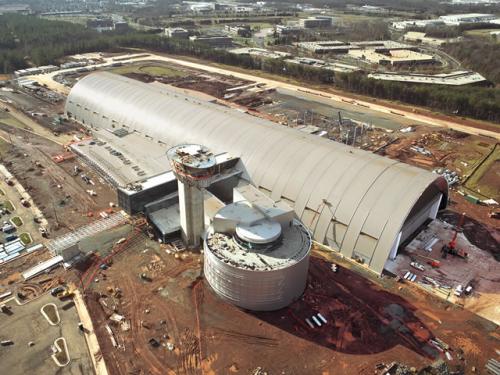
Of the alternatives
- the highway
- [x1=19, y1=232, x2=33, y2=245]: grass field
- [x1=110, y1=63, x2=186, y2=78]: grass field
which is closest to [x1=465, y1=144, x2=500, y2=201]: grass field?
the highway

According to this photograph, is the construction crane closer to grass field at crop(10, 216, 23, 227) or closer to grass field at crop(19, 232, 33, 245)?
grass field at crop(19, 232, 33, 245)

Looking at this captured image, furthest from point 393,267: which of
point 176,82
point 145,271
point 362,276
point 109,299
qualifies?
point 176,82

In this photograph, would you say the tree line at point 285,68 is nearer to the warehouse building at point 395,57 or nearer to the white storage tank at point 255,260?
the warehouse building at point 395,57

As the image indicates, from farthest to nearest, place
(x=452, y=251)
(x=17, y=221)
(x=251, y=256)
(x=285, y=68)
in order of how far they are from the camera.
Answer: (x=285, y=68) < (x=17, y=221) < (x=452, y=251) < (x=251, y=256)

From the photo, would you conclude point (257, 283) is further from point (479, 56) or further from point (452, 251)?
point (479, 56)

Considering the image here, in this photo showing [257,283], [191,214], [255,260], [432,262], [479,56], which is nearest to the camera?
[257,283]

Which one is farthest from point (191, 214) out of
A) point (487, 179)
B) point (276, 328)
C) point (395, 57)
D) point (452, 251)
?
point (395, 57)
